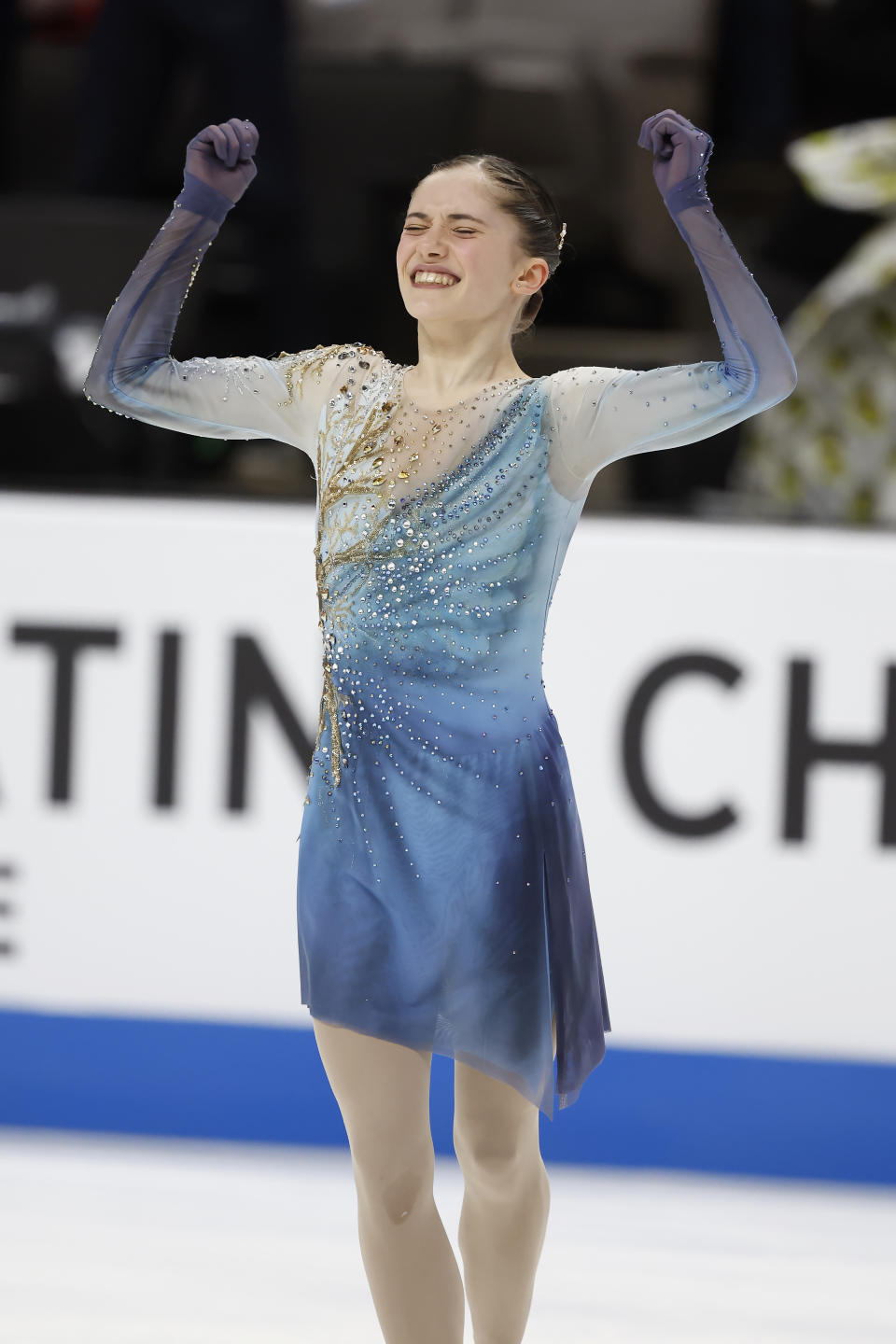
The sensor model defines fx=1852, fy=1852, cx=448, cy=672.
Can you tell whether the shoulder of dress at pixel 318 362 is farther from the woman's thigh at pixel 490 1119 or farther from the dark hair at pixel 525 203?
the woman's thigh at pixel 490 1119

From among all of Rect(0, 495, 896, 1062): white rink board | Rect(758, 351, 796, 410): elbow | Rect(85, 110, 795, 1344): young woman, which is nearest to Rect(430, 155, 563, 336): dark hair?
Rect(85, 110, 795, 1344): young woman

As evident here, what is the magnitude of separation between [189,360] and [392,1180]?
823mm

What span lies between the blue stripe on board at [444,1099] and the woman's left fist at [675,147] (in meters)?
1.97

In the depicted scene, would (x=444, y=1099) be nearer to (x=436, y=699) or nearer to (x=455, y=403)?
(x=436, y=699)

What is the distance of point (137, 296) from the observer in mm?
1806

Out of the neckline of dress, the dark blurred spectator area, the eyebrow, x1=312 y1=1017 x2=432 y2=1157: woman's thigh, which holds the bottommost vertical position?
x1=312 y1=1017 x2=432 y2=1157: woman's thigh

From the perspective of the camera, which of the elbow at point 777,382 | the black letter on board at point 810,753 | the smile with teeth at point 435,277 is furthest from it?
the black letter on board at point 810,753

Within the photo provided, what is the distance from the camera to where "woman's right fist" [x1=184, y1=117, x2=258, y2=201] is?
179 centimetres

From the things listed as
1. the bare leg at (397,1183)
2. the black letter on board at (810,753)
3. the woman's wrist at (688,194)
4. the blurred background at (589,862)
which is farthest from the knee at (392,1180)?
the black letter on board at (810,753)

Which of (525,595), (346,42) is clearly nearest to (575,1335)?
(525,595)

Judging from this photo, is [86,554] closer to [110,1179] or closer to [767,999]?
[110,1179]

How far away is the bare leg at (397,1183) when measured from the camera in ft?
5.79

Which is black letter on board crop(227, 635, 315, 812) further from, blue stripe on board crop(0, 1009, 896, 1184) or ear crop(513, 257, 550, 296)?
ear crop(513, 257, 550, 296)

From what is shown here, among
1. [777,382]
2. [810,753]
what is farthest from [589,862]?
[777,382]
